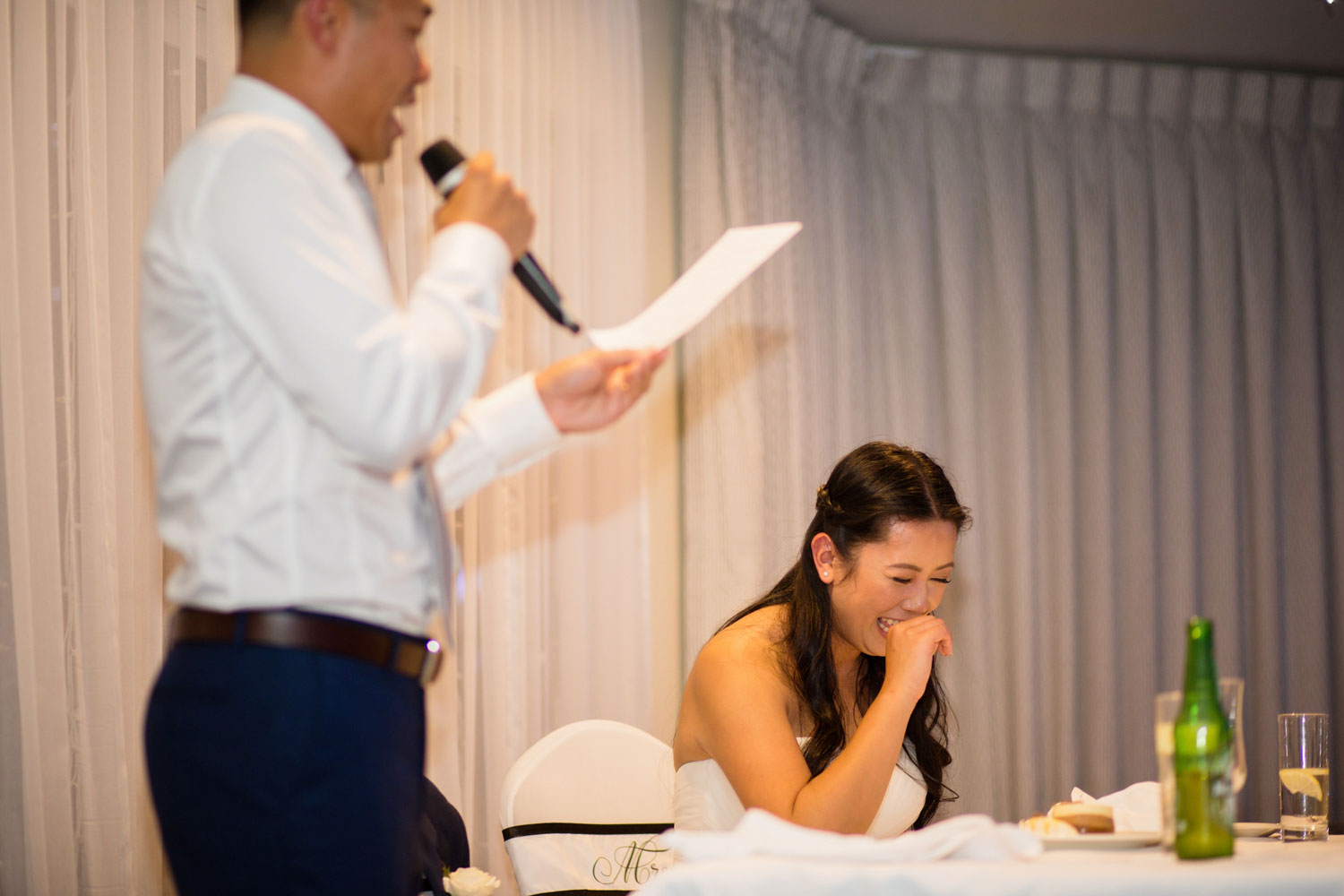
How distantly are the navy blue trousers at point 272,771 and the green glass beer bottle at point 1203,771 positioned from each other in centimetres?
76

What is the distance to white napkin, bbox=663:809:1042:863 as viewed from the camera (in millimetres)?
1234

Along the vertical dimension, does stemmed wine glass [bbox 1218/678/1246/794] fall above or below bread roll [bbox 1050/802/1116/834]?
above

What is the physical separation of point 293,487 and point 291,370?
101 millimetres

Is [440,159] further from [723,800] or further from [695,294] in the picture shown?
[723,800]

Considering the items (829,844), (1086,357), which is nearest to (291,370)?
(829,844)

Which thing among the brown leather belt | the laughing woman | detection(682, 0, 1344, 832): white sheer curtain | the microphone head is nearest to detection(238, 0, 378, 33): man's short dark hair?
the microphone head

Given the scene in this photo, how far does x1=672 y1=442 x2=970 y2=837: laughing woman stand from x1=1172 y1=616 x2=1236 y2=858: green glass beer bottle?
27.2 inches

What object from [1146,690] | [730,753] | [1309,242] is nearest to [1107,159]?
[1309,242]

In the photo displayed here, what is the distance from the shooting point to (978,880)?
1.20m

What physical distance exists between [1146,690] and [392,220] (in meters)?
2.99

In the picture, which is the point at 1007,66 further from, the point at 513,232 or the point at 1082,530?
the point at 513,232

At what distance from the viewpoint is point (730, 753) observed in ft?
6.72

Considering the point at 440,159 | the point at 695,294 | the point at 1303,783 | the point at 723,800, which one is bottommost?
the point at 723,800

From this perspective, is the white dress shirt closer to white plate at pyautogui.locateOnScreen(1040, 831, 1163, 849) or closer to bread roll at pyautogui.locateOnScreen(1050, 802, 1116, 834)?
white plate at pyautogui.locateOnScreen(1040, 831, 1163, 849)
